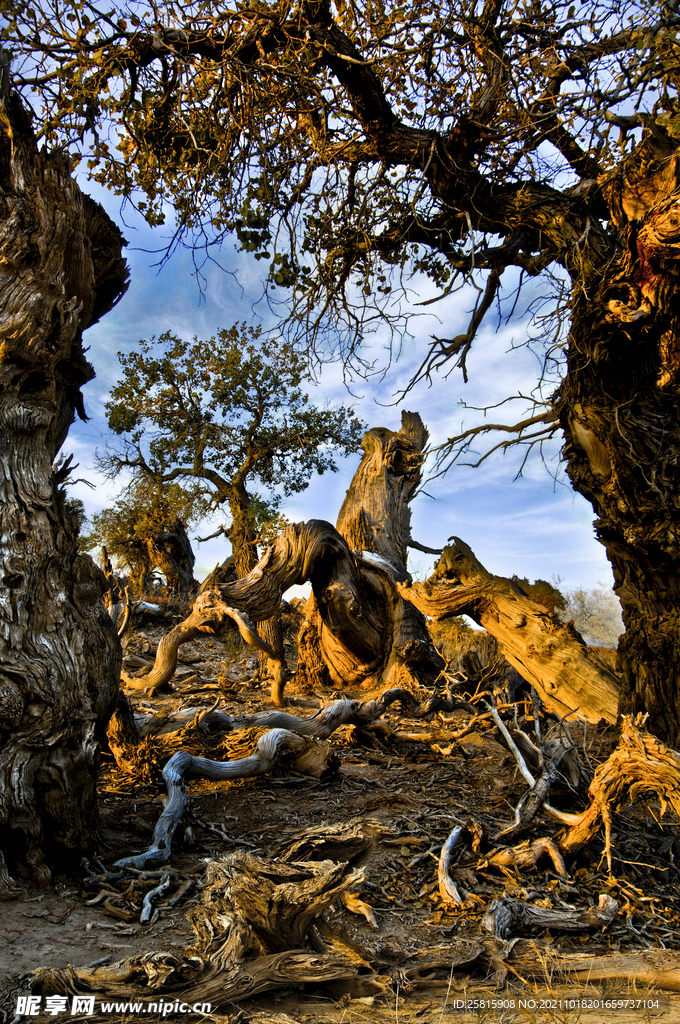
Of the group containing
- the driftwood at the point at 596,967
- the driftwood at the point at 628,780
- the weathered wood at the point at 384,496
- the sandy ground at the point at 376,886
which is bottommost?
the driftwood at the point at 596,967

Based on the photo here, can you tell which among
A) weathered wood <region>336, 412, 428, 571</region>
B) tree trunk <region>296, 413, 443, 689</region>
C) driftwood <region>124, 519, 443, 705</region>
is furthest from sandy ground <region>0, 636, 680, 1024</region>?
weathered wood <region>336, 412, 428, 571</region>

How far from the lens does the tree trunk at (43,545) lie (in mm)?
3754

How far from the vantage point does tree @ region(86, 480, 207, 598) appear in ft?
51.4

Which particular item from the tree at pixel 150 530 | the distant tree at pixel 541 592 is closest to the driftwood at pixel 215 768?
the distant tree at pixel 541 592

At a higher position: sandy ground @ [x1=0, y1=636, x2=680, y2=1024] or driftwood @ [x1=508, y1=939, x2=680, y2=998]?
sandy ground @ [x1=0, y1=636, x2=680, y2=1024]

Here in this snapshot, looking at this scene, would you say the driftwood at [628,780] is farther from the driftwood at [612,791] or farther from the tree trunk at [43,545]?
the tree trunk at [43,545]

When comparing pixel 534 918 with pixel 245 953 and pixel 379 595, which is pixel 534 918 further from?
pixel 379 595

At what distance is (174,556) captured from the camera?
17984mm

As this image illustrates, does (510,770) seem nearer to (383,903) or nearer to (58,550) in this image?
(383,903)

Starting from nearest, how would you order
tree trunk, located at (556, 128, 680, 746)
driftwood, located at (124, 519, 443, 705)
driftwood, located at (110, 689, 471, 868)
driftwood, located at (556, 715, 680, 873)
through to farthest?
driftwood, located at (556, 715, 680, 873) < driftwood, located at (110, 689, 471, 868) < tree trunk, located at (556, 128, 680, 746) < driftwood, located at (124, 519, 443, 705)

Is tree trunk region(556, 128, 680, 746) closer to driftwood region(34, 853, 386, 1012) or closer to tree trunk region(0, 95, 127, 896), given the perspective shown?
Answer: driftwood region(34, 853, 386, 1012)

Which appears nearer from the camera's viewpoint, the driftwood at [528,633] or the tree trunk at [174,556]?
the driftwood at [528,633]

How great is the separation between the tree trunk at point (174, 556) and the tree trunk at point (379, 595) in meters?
6.65

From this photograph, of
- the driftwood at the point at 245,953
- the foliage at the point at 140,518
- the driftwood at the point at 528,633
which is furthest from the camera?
the foliage at the point at 140,518
